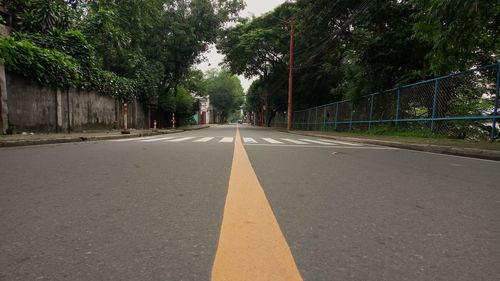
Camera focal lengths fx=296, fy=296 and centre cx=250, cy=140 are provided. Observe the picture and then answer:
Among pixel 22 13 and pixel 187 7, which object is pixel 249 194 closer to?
pixel 22 13

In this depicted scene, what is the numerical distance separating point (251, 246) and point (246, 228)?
0.25 meters

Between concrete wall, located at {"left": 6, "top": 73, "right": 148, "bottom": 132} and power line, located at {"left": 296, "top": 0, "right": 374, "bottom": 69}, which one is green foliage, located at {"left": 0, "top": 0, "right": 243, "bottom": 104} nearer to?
concrete wall, located at {"left": 6, "top": 73, "right": 148, "bottom": 132}

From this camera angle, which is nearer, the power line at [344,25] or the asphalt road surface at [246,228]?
the asphalt road surface at [246,228]

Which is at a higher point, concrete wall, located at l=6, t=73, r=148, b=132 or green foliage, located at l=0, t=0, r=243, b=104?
green foliage, located at l=0, t=0, r=243, b=104

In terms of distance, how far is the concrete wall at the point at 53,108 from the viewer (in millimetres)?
9367

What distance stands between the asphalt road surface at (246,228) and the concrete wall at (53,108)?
777cm

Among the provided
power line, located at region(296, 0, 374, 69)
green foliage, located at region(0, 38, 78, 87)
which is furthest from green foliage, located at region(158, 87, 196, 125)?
green foliage, located at region(0, 38, 78, 87)

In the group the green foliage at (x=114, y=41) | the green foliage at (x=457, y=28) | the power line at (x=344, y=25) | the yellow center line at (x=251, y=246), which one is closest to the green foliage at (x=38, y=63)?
the green foliage at (x=114, y=41)

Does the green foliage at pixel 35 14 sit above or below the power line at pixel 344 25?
below

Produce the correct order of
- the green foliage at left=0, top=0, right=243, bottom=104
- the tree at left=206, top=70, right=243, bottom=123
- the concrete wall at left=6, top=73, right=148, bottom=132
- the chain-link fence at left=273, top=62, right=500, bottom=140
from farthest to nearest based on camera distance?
the tree at left=206, top=70, right=243, bottom=123 → the green foliage at left=0, top=0, right=243, bottom=104 → the concrete wall at left=6, top=73, right=148, bottom=132 → the chain-link fence at left=273, top=62, right=500, bottom=140

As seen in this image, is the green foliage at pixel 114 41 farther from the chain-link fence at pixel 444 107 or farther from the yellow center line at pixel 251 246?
the chain-link fence at pixel 444 107

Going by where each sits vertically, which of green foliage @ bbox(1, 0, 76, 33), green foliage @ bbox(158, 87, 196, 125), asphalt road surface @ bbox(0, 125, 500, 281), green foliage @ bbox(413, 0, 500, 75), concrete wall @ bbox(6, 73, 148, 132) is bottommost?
asphalt road surface @ bbox(0, 125, 500, 281)

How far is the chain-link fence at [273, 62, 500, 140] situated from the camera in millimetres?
7984

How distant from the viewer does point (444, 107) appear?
9359 millimetres
